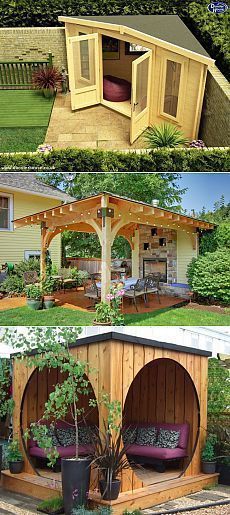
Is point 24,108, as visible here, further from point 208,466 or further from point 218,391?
point 208,466

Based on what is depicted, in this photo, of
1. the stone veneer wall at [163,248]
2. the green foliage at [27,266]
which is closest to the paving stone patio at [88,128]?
the stone veneer wall at [163,248]

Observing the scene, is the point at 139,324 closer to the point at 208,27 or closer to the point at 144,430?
the point at 144,430

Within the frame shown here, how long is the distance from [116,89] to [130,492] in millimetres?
7120

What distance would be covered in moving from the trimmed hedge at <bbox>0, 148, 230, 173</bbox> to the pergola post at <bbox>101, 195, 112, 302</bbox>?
72cm

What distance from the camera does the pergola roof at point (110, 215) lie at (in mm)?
9508

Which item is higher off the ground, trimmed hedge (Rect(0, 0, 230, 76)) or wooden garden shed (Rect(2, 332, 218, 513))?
trimmed hedge (Rect(0, 0, 230, 76))

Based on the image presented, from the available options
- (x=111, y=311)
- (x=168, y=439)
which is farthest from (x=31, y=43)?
(x=168, y=439)

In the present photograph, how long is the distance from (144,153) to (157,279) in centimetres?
178

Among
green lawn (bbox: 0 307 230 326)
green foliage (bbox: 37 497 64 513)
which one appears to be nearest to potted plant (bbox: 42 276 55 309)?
green lawn (bbox: 0 307 230 326)

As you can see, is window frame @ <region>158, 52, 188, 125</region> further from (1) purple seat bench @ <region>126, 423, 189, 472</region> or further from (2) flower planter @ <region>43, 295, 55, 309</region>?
(1) purple seat bench @ <region>126, 423, 189, 472</region>

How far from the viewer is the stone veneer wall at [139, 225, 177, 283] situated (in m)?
10.3

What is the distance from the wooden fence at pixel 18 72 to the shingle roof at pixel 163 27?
1127 millimetres

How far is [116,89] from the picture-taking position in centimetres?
1160

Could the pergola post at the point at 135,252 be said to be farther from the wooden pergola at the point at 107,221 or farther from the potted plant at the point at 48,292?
the potted plant at the point at 48,292
